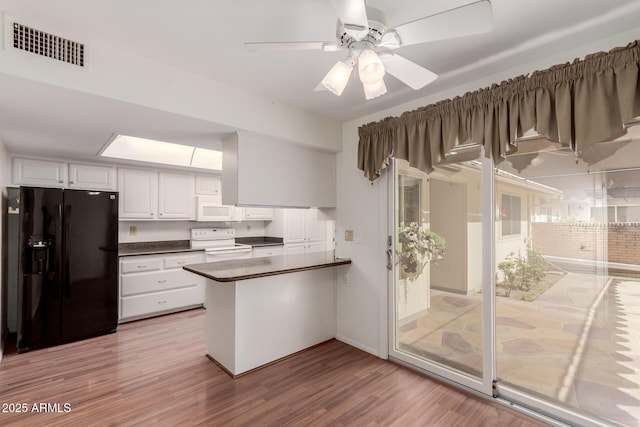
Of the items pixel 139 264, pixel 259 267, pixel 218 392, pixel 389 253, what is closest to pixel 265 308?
pixel 259 267

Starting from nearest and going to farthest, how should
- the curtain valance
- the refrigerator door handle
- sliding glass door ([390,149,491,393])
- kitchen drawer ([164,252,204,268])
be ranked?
the curtain valance < sliding glass door ([390,149,491,393]) < the refrigerator door handle < kitchen drawer ([164,252,204,268])

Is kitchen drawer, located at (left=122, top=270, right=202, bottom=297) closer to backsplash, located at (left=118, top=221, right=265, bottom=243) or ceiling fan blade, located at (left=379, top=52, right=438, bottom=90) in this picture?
backsplash, located at (left=118, top=221, right=265, bottom=243)

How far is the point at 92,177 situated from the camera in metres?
3.92

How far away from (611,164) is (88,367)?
4387mm

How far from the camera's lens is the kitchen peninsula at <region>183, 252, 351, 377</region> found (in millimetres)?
2635

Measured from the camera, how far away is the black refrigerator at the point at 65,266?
3.16 m

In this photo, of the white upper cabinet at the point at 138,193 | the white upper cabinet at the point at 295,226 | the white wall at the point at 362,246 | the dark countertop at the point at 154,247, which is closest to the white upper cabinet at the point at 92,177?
the white upper cabinet at the point at 138,193

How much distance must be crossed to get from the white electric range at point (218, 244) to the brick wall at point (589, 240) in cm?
398

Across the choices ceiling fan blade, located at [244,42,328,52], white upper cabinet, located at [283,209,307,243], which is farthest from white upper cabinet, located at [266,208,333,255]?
ceiling fan blade, located at [244,42,328,52]

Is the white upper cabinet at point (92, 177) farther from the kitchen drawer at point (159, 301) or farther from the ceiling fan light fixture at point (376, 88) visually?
the ceiling fan light fixture at point (376, 88)

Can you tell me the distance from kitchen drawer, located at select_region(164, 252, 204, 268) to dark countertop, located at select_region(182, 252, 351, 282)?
1.48 metres

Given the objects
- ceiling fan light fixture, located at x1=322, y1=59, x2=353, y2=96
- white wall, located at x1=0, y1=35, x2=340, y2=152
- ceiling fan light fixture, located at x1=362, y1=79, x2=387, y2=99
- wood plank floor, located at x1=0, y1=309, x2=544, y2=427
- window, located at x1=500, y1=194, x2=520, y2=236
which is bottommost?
wood plank floor, located at x1=0, y1=309, x2=544, y2=427

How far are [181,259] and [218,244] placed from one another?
655 millimetres

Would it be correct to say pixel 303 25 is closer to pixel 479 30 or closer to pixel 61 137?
pixel 479 30
